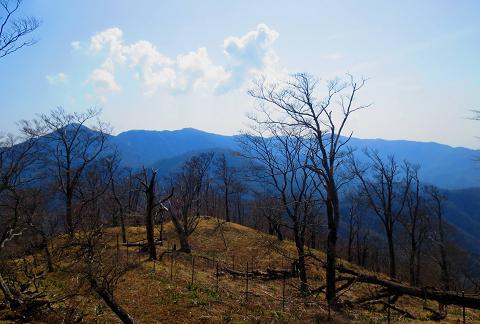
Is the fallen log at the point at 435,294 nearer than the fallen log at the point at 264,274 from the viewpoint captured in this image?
Yes

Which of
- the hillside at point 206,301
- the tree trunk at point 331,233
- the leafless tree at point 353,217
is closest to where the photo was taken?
the hillside at point 206,301

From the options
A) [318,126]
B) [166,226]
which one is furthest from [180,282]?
[166,226]

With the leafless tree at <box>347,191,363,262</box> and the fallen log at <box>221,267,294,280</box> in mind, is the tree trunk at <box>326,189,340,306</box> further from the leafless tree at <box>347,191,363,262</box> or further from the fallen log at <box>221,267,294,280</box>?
the leafless tree at <box>347,191,363,262</box>

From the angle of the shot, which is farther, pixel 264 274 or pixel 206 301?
pixel 264 274

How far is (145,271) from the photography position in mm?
23047

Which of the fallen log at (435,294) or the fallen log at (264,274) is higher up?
the fallen log at (435,294)

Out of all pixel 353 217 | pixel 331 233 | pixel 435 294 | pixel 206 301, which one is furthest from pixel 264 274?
pixel 353 217

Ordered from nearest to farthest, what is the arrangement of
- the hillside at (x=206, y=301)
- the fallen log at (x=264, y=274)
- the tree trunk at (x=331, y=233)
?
1. the hillside at (x=206, y=301)
2. the tree trunk at (x=331, y=233)
3. the fallen log at (x=264, y=274)

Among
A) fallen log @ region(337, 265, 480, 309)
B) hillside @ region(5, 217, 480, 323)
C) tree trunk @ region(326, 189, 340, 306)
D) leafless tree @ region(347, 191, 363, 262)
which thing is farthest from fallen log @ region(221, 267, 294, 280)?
leafless tree @ region(347, 191, 363, 262)

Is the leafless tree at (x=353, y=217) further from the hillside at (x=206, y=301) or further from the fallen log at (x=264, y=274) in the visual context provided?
the fallen log at (x=264, y=274)

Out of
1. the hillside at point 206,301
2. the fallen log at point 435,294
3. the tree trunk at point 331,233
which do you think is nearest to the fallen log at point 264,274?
the hillside at point 206,301

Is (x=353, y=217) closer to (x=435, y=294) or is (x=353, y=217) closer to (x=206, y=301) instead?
(x=435, y=294)

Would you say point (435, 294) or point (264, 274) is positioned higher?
point (435, 294)

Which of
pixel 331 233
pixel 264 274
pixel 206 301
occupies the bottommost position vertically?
pixel 264 274
